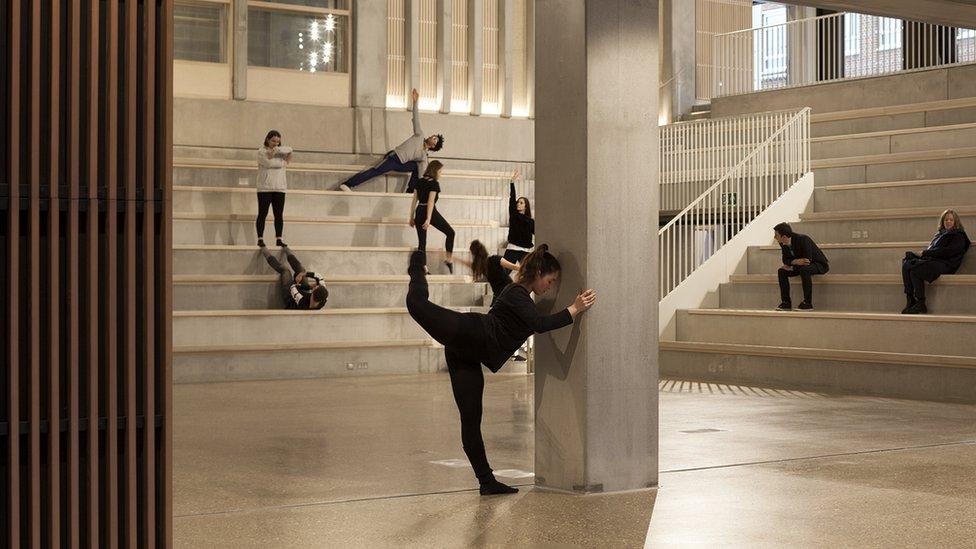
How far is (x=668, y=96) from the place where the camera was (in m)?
24.9

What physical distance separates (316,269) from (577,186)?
1031 cm

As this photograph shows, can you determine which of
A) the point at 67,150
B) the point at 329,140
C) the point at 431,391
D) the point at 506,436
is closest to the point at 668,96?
the point at 329,140

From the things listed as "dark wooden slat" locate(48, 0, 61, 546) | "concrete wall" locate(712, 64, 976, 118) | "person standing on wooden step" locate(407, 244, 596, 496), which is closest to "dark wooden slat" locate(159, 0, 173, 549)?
"dark wooden slat" locate(48, 0, 61, 546)

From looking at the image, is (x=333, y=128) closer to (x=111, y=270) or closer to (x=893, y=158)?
(x=893, y=158)

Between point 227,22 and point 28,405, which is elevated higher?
point 227,22

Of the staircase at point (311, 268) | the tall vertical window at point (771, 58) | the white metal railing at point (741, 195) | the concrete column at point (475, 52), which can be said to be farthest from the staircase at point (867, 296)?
the concrete column at point (475, 52)

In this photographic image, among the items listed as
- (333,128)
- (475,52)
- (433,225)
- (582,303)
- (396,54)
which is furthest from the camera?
(475,52)

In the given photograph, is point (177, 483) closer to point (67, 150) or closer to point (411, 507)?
point (411, 507)

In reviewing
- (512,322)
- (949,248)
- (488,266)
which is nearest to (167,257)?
(512,322)

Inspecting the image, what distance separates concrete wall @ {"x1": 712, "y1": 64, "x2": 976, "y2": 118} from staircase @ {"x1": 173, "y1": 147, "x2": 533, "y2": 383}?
4685 millimetres

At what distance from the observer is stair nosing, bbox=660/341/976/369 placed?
1306 centimetres

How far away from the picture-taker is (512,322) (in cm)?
746

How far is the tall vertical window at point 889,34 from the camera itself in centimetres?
2383

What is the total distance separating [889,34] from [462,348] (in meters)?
18.8
